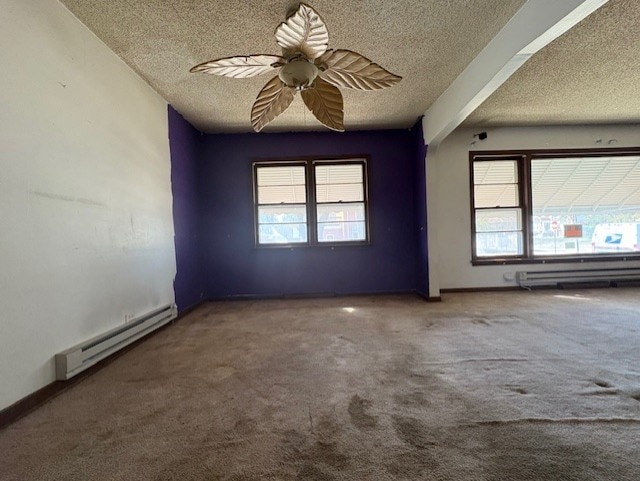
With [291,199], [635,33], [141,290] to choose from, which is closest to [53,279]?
[141,290]

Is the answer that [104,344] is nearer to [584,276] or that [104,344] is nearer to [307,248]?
[307,248]

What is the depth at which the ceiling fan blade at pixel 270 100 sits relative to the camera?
2.33m

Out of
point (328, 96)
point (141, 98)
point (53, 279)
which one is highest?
point (141, 98)

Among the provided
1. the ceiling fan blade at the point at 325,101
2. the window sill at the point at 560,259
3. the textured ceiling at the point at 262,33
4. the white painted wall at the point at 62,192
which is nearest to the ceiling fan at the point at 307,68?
the ceiling fan blade at the point at 325,101

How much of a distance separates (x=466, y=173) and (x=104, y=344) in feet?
17.5

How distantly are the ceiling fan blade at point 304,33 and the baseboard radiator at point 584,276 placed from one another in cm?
486

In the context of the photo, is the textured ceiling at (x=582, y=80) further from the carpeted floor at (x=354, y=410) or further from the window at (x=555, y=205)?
the carpeted floor at (x=354, y=410)

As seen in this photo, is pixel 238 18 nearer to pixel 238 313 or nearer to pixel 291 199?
pixel 291 199

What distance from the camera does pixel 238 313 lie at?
3.92 meters

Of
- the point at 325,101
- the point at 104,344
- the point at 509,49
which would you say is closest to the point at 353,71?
the point at 325,101

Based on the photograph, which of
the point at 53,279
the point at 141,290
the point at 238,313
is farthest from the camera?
the point at 238,313

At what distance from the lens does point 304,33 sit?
1796mm

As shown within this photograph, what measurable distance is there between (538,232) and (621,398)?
3.96 m

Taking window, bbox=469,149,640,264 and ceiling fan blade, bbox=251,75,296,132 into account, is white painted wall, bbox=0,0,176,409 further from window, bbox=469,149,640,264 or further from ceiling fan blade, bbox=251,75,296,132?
window, bbox=469,149,640,264
